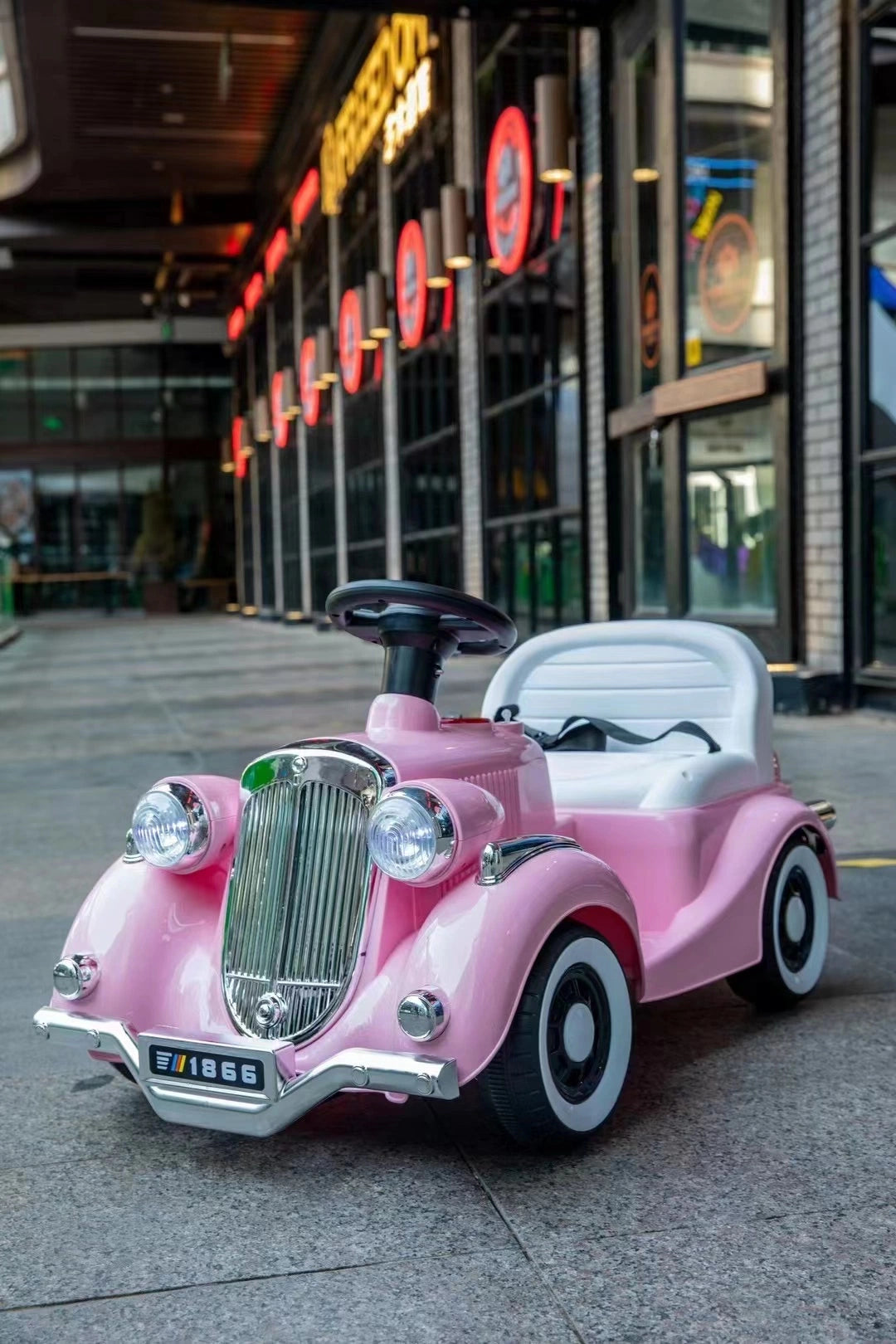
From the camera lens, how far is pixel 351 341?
989 inches

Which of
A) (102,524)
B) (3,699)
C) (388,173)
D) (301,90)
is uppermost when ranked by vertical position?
(301,90)

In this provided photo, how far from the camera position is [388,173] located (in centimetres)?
2295

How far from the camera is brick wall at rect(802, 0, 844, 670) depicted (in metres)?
10.5

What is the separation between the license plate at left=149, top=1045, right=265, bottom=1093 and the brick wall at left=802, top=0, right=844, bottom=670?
8416 mm

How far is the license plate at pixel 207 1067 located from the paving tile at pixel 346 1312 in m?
0.46

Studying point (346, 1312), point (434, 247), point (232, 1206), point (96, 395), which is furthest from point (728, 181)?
point (96, 395)

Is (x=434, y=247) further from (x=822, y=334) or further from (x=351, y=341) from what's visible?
(x=822, y=334)

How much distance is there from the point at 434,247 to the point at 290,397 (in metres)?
15.3

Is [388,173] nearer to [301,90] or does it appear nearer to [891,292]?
[301,90]

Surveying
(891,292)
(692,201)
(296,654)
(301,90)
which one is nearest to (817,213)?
(891,292)

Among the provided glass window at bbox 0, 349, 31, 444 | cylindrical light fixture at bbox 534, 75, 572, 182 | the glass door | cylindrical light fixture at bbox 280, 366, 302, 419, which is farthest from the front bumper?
glass window at bbox 0, 349, 31, 444

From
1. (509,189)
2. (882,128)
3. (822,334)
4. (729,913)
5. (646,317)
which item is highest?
(509,189)

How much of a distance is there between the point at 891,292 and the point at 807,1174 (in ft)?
28.2

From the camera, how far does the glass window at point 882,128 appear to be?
1023 cm
